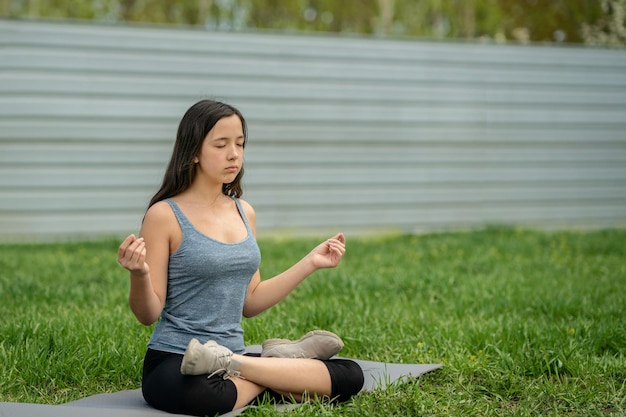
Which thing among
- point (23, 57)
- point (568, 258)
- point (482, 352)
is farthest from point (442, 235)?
point (482, 352)

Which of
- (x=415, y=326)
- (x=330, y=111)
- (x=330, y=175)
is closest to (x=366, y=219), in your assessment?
(x=330, y=175)

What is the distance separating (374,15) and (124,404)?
767cm

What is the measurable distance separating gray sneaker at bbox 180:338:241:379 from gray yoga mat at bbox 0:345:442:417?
0.14 meters

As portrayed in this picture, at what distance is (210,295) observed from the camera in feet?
9.49

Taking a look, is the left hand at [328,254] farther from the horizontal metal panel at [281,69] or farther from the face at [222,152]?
the horizontal metal panel at [281,69]

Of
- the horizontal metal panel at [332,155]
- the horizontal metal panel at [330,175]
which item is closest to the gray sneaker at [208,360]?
the horizontal metal panel at [330,175]

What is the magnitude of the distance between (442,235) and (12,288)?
468cm

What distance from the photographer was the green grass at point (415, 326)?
307 centimetres

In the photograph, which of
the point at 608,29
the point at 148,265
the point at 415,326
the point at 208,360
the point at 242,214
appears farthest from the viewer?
the point at 608,29

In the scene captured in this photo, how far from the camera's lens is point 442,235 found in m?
8.55

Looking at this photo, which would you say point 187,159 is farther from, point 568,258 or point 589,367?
point 568,258

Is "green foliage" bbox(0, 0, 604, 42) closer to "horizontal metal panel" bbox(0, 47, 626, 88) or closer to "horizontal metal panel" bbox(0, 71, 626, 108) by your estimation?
"horizontal metal panel" bbox(0, 47, 626, 88)

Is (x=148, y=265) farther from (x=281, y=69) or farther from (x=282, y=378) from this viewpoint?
(x=281, y=69)

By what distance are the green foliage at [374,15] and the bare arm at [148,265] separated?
20.5 ft
